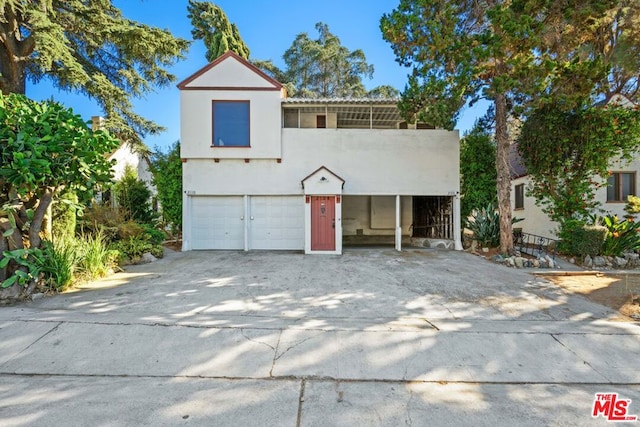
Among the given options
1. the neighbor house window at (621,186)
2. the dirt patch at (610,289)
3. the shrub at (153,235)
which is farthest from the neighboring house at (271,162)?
the neighbor house window at (621,186)

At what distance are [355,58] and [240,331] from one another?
27985 millimetres

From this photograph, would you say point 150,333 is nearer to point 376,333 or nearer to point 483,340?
point 376,333

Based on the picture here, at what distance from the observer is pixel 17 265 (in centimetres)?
545

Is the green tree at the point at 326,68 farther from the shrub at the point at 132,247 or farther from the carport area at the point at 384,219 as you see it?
the shrub at the point at 132,247

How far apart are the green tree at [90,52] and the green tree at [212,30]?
328 centimetres

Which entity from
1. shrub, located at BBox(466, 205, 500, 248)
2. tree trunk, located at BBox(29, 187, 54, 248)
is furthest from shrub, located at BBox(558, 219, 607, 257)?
tree trunk, located at BBox(29, 187, 54, 248)

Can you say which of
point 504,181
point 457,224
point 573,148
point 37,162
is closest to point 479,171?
point 504,181

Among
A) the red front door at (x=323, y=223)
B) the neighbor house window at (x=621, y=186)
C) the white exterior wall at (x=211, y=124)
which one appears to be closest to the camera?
the red front door at (x=323, y=223)

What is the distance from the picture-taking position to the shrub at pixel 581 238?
329 inches

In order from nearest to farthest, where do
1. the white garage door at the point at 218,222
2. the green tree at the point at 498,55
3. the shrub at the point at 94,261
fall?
the shrub at the point at 94,261 < the green tree at the point at 498,55 < the white garage door at the point at 218,222

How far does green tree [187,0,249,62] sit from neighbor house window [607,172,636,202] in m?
20.3

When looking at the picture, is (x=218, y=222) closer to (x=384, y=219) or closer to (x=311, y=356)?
(x=384, y=219)

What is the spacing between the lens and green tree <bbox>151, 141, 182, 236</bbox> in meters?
11.4

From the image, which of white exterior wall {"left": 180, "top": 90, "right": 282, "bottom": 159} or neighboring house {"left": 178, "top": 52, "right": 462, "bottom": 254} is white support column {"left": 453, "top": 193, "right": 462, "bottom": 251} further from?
white exterior wall {"left": 180, "top": 90, "right": 282, "bottom": 159}
